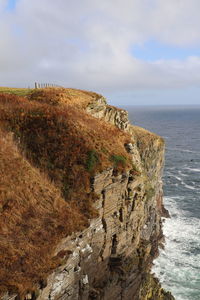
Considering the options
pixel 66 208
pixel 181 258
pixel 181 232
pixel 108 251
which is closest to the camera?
pixel 66 208

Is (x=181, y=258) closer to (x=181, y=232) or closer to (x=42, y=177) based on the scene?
(x=181, y=232)

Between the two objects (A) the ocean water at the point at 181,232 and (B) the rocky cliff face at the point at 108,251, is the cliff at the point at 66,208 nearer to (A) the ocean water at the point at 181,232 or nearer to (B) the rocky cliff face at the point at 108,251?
(B) the rocky cliff face at the point at 108,251

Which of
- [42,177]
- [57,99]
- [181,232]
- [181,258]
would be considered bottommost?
[181,258]

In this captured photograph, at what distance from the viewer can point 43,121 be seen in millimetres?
24094

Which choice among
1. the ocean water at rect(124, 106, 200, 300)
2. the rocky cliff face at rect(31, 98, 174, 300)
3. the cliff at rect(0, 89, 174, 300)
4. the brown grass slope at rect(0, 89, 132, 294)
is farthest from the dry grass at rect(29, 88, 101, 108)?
the ocean water at rect(124, 106, 200, 300)

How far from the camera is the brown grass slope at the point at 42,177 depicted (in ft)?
46.4

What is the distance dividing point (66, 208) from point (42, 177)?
3364 millimetres

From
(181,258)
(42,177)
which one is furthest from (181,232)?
(42,177)

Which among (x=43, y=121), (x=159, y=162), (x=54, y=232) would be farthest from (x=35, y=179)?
(x=159, y=162)

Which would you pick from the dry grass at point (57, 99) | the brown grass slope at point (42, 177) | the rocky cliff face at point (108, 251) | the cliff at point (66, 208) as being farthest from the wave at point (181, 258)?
the dry grass at point (57, 99)

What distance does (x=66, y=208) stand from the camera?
17766 mm

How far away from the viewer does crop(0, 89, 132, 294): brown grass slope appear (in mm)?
14148

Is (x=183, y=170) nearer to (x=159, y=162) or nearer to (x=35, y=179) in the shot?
(x=159, y=162)

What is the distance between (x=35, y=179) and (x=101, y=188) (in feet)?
16.0
